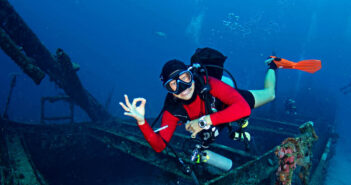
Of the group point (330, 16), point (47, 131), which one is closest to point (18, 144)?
point (47, 131)

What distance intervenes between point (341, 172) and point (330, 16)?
437 feet

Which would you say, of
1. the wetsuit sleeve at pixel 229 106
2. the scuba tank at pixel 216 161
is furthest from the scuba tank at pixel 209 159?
the wetsuit sleeve at pixel 229 106

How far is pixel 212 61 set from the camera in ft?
11.2


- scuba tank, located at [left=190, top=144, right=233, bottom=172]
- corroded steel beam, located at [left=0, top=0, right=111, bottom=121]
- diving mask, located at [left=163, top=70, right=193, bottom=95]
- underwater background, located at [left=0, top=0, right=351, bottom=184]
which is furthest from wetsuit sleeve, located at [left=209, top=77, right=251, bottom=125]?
underwater background, located at [left=0, top=0, right=351, bottom=184]

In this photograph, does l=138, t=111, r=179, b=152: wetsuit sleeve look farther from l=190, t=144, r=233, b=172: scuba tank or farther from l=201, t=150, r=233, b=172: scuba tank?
l=201, t=150, r=233, b=172: scuba tank

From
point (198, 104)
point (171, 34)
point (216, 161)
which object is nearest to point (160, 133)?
point (198, 104)

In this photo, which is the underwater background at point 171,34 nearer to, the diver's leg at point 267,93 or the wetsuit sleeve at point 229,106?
the diver's leg at point 267,93

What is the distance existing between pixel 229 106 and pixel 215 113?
0.26 m

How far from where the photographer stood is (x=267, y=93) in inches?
150

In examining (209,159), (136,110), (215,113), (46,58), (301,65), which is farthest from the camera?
(46,58)

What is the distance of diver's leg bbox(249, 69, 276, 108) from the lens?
12.0 feet

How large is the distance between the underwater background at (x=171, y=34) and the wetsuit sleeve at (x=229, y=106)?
88084mm

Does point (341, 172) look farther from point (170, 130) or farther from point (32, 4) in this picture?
point (32, 4)

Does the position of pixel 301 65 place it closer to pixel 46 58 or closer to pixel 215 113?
pixel 215 113
